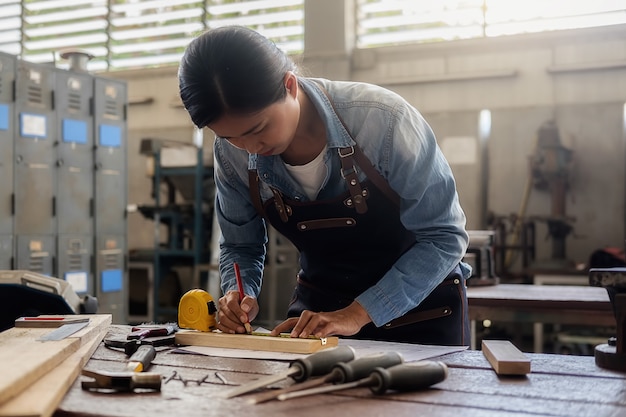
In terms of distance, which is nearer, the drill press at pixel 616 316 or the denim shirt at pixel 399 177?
the drill press at pixel 616 316

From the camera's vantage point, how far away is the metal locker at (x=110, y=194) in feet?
17.5

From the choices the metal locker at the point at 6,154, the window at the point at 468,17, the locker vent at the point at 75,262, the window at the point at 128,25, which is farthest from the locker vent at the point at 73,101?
the window at the point at 468,17

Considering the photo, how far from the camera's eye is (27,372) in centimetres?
97

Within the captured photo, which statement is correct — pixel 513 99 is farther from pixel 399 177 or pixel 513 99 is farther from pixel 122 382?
pixel 122 382

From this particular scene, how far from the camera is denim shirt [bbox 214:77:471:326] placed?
149 centimetres

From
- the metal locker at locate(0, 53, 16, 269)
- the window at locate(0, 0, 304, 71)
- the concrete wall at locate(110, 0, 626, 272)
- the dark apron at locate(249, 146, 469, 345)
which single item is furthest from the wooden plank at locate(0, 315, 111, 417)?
the window at locate(0, 0, 304, 71)

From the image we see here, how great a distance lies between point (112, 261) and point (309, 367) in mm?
4674

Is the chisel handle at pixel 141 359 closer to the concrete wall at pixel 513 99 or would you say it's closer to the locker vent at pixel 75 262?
the locker vent at pixel 75 262

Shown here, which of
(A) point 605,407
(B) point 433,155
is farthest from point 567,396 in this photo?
(B) point 433,155

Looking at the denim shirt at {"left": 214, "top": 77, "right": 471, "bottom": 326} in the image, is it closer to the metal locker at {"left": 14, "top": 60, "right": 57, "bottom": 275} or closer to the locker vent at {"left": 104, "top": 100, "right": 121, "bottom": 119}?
the metal locker at {"left": 14, "top": 60, "right": 57, "bottom": 275}

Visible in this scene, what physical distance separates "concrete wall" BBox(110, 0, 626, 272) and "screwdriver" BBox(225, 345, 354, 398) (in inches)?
192

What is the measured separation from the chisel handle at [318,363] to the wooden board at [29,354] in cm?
37

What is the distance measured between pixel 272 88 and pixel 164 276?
5273 mm

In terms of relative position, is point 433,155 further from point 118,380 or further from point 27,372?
point 27,372
